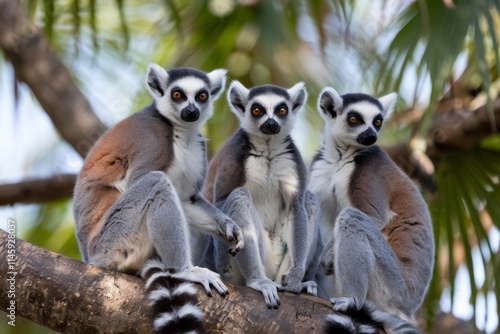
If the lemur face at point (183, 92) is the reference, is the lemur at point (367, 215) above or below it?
below

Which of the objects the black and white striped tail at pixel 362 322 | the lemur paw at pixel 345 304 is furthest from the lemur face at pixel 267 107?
the black and white striped tail at pixel 362 322

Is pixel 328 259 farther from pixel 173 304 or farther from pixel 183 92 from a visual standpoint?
pixel 183 92

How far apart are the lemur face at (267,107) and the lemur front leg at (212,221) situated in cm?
81

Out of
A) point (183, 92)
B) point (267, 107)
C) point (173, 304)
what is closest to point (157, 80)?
point (183, 92)

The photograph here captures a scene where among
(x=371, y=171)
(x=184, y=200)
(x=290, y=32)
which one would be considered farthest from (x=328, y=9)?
(x=184, y=200)

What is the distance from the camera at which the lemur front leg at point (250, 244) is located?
5375 millimetres

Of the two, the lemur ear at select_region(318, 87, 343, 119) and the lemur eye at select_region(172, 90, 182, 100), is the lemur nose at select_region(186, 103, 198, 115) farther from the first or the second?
the lemur ear at select_region(318, 87, 343, 119)

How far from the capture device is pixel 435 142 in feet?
26.9

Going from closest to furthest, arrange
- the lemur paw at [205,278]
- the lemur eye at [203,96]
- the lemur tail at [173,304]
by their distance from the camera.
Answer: the lemur tail at [173,304], the lemur paw at [205,278], the lemur eye at [203,96]

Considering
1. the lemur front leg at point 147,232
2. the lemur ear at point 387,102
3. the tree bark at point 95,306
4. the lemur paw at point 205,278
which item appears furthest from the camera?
the lemur ear at point 387,102

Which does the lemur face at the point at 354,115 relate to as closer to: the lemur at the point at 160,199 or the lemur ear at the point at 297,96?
the lemur ear at the point at 297,96

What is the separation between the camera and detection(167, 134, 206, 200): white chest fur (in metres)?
5.70

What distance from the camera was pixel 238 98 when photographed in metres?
6.55

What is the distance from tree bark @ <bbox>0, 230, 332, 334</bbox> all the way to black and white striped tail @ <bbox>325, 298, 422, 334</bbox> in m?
0.16
